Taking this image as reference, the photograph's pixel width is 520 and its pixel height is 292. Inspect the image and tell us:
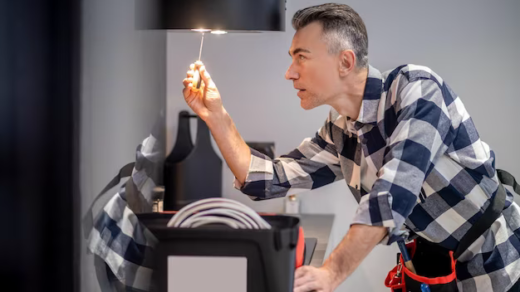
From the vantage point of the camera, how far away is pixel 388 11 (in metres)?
3.05

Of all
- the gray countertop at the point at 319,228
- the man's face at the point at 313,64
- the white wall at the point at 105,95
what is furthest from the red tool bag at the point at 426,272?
the white wall at the point at 105,95

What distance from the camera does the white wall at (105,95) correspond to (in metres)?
0.47

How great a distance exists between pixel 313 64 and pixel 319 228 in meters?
1.54

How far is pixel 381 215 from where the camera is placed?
3.26ft

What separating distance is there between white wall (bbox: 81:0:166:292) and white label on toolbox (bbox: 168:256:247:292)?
3.9 inches

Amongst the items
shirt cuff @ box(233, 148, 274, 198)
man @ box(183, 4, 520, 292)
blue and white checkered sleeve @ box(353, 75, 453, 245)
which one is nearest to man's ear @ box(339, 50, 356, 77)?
man @ box(183, 4, 520, 292)

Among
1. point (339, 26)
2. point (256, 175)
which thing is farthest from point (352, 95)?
point (256, 175)

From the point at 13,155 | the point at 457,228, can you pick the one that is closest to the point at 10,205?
the point at 13,155

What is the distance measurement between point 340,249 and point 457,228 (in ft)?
1.67

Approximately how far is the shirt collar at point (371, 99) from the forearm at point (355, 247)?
0.39 m

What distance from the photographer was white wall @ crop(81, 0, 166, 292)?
0.47 meters

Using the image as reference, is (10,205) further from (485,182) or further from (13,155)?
(485,182)

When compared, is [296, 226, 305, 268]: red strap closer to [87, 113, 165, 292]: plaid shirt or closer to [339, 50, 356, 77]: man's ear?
[87, 113, 165, 292]: plaid shirt

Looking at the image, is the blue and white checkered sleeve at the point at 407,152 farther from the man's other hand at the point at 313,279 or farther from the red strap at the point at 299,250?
the red strap at the point at 299,250
